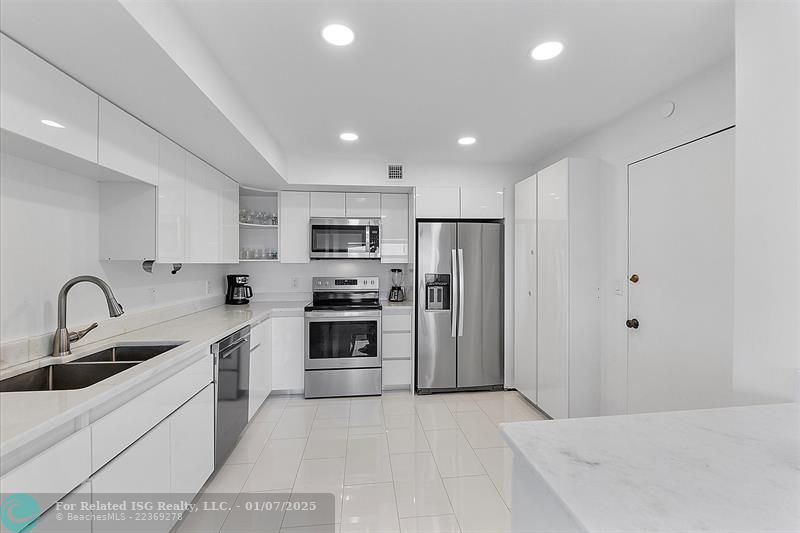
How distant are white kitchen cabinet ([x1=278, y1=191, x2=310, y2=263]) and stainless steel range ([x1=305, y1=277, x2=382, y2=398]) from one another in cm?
58

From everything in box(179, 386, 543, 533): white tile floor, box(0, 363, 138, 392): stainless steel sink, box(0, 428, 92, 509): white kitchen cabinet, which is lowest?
box(179, 386, 543, 533): white tile floor

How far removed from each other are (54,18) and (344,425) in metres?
2.92

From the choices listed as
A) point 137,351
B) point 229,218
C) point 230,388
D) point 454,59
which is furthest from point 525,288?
point 137,351

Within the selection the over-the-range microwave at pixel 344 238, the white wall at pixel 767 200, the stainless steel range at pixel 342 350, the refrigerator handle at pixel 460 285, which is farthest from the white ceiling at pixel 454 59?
the stainless steel range at pixel 342 350

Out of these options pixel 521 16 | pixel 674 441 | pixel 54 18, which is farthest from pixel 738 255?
pixel 54 18

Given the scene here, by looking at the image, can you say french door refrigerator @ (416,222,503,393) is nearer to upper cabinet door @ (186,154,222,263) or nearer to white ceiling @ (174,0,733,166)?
white ceiling @ (174,0,733,166)

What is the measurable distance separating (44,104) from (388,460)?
2560 millimetres

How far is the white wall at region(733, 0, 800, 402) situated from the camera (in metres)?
1.24

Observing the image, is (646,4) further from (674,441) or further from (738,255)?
(674,441)

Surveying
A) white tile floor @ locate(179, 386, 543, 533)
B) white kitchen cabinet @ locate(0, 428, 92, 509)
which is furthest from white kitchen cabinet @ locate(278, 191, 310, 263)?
white kitchen cabinet @ locate(0, 428, 92, 509)

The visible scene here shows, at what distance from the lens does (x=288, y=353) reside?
12.2 feet

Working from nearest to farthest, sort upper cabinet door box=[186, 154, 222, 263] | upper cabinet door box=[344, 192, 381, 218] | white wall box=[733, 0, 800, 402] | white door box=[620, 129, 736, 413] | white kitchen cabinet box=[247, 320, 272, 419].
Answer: white wall box=[733, 0, 800, 402] → white door box=[620, 129, 736, 413] → upper cabinet door box=[186, 154, 222, 263] → white kitchen cabinet box=[247, 320, 272, 419] → upper cabinet door box=[344, 192, 381, 218]

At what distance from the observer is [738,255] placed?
1.43 m

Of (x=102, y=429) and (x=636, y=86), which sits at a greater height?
(x=636, y=86)
